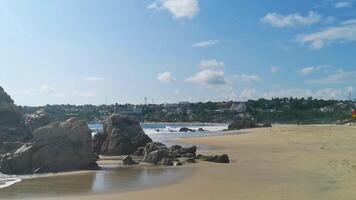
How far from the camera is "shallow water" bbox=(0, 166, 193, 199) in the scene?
18766 millimetres

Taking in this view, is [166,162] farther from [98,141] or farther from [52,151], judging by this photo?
[98,141]

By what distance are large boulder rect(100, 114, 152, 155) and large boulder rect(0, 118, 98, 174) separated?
9.61 meters

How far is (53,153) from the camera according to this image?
87.1 feet

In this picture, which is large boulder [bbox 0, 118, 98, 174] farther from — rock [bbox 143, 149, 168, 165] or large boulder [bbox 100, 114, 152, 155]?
large boulder [bbox 100, 114, 152, 155]

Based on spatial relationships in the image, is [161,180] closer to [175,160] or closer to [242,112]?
[175,160]

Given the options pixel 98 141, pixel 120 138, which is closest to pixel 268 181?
pixel 120 138

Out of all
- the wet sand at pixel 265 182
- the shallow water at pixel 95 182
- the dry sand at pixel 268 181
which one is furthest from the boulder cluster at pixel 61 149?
the wet sand at pixel 265 182

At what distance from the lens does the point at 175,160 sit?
2997cm

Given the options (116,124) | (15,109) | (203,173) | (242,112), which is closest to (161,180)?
(203,173)

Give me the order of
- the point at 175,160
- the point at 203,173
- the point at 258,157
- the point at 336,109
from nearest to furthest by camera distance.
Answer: the point at 203,173 < the point at 175,160 < the point at 258,157 < the point at 336,109

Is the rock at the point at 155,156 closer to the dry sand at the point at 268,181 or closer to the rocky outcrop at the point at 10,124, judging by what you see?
the dry sand at the point at 268,181

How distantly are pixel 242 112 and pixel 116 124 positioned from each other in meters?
146

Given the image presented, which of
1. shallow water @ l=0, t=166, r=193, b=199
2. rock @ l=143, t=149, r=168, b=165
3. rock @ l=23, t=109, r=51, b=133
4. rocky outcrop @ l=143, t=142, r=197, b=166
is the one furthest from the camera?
rock @ l=23, t=109, r=51, b=133

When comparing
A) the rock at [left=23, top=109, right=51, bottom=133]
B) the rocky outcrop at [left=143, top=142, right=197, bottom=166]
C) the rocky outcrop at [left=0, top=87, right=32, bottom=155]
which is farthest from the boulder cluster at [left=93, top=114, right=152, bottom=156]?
the rocky outcrop at [left=0, top=87, right=32, bottom=155]
